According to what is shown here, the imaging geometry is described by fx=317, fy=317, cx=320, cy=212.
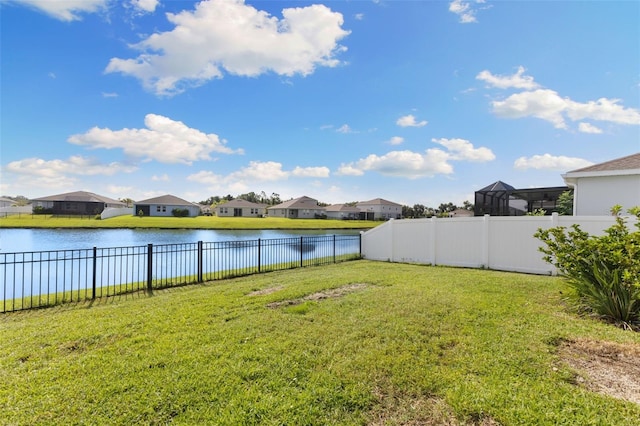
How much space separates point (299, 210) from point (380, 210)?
1674 cm

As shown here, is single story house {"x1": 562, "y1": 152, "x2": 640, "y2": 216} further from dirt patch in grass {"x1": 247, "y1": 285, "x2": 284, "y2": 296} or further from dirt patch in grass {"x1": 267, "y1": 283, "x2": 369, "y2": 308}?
dirt patch in grass {"x1": 247, "y1": 285, "x2": 284, "y2": 296}

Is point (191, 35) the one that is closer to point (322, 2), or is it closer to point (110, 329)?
point (322, 2)

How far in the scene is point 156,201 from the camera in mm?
51125

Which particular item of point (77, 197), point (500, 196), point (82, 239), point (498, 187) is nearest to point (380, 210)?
point (500, 196)

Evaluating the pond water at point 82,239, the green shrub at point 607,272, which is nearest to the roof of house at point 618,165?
the green shrub at point 607,272

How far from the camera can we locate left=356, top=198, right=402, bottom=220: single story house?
209 ft

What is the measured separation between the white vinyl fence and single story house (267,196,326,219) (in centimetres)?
4758

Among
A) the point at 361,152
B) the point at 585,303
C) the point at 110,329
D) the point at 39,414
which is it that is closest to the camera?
the point at 39,414

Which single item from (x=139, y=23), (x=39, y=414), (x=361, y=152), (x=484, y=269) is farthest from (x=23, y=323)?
(x=361, y=152)

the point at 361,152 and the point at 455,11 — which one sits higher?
the point at 455,11

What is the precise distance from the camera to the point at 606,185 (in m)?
10.1

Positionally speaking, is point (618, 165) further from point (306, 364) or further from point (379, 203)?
point (379, 203)

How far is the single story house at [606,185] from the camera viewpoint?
9594 mm

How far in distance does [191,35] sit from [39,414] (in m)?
9.88
